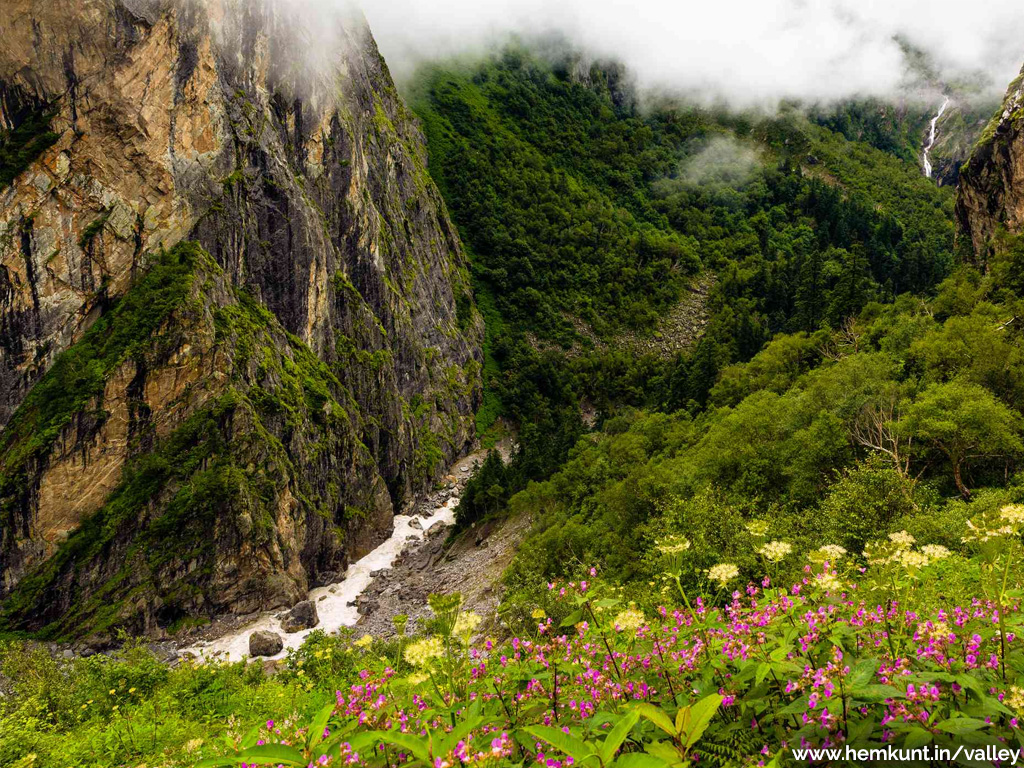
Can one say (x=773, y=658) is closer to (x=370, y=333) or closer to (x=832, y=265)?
(x=370, y=333)

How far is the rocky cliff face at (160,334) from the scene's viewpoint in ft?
178

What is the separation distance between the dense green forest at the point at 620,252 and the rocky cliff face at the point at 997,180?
19254mm

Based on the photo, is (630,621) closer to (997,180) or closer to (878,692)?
(878,692)

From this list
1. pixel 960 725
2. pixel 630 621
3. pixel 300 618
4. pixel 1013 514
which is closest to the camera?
pixel 960 725

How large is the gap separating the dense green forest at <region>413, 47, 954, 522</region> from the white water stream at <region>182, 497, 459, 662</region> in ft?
40.9

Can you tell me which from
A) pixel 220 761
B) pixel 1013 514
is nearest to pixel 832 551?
pixel 1013 514

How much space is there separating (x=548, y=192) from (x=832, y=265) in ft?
295

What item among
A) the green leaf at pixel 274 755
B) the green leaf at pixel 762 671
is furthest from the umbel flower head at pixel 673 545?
the green leaf at pixel 274 755

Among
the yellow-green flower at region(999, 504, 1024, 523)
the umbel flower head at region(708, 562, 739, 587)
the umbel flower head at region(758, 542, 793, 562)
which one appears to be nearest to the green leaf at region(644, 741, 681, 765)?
the umbel flower head at region(708, 562, 739, 587)

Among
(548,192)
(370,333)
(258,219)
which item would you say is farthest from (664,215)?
(258,219)

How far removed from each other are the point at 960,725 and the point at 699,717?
1.43 m

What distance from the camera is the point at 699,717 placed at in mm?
3273

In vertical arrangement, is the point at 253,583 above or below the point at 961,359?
below

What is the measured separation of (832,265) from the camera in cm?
11000
